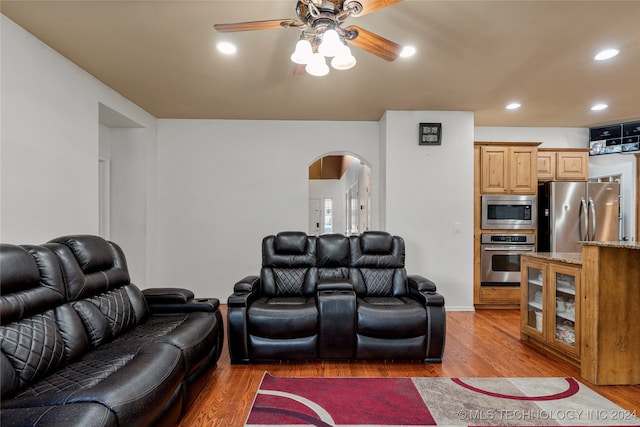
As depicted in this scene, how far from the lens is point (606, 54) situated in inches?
115

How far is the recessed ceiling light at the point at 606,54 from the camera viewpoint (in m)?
2.86

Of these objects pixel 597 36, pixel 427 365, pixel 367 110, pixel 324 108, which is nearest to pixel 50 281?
pixel 427 365

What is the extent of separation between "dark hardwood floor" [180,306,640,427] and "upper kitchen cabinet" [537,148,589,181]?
2.51 meters

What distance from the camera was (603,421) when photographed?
6.64 ft

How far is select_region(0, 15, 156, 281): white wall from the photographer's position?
244cm

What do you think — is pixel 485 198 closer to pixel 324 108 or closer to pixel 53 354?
pixel 324 108

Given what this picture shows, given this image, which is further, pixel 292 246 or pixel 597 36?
pixel 292 246

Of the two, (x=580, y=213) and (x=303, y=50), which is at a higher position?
(x=303, y=50)

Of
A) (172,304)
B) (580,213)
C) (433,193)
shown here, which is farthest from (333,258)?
(580,213)

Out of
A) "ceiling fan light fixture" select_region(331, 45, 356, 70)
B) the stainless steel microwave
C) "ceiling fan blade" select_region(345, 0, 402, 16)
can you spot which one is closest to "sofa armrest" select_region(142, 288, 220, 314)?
"ceiling fan light fixture" select_region(331, 45, 356, 70)

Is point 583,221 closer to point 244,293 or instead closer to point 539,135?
point 539,135

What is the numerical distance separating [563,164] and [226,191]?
5.03m

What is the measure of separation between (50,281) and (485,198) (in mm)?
4835

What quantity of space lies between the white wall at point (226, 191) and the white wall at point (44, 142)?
4.55ft
